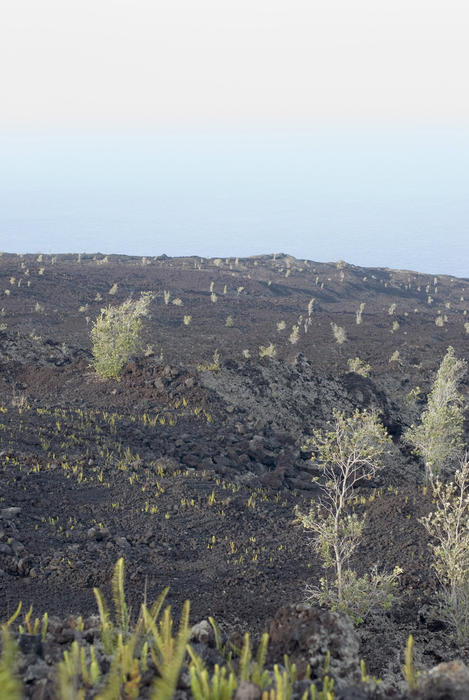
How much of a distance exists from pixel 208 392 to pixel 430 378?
16.4 m

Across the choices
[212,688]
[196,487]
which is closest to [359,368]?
[196,487]

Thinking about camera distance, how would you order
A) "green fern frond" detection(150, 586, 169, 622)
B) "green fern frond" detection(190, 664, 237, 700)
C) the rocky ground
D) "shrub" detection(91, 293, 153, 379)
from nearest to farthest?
"green fern frond" detection(190, 664, 237, 700) → "green fern frond" detection(150, 586, 169, 622) → the rocky ground → "shrub" detection(91, 293, 153, 379)

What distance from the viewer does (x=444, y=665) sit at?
208 inches

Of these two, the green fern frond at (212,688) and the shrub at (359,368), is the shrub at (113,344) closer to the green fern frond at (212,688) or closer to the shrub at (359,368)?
the shrub at (359,368)

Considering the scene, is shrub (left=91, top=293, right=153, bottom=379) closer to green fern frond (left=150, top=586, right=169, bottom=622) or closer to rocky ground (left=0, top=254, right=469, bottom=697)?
rocky ground (left=0, top=254, right=469, bottom=697)


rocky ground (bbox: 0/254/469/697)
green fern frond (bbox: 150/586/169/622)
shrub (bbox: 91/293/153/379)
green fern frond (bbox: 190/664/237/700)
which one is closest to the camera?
green fern frond (bbox: 190/664/237/700)

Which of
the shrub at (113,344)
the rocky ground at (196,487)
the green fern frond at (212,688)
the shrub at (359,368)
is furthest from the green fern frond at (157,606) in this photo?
the shrub at (359,368)

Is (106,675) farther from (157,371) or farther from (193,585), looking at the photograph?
(157,371)

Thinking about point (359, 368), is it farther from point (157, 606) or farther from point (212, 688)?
point (212, 688)

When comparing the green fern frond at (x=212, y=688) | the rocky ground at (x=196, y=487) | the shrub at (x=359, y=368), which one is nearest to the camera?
the green fern frond at (x=212, y=688)

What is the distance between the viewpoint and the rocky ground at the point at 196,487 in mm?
9164

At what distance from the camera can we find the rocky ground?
30.1 ft

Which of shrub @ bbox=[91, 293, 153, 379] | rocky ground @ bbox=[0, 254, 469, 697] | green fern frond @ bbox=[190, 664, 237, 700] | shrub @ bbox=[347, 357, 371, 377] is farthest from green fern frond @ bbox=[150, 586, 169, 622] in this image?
shrub @ bbox=[347, 357, 371, 377]

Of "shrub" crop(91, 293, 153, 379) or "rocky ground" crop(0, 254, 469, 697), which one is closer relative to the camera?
"rocky ground" crop(0, 254, 469, 697)
